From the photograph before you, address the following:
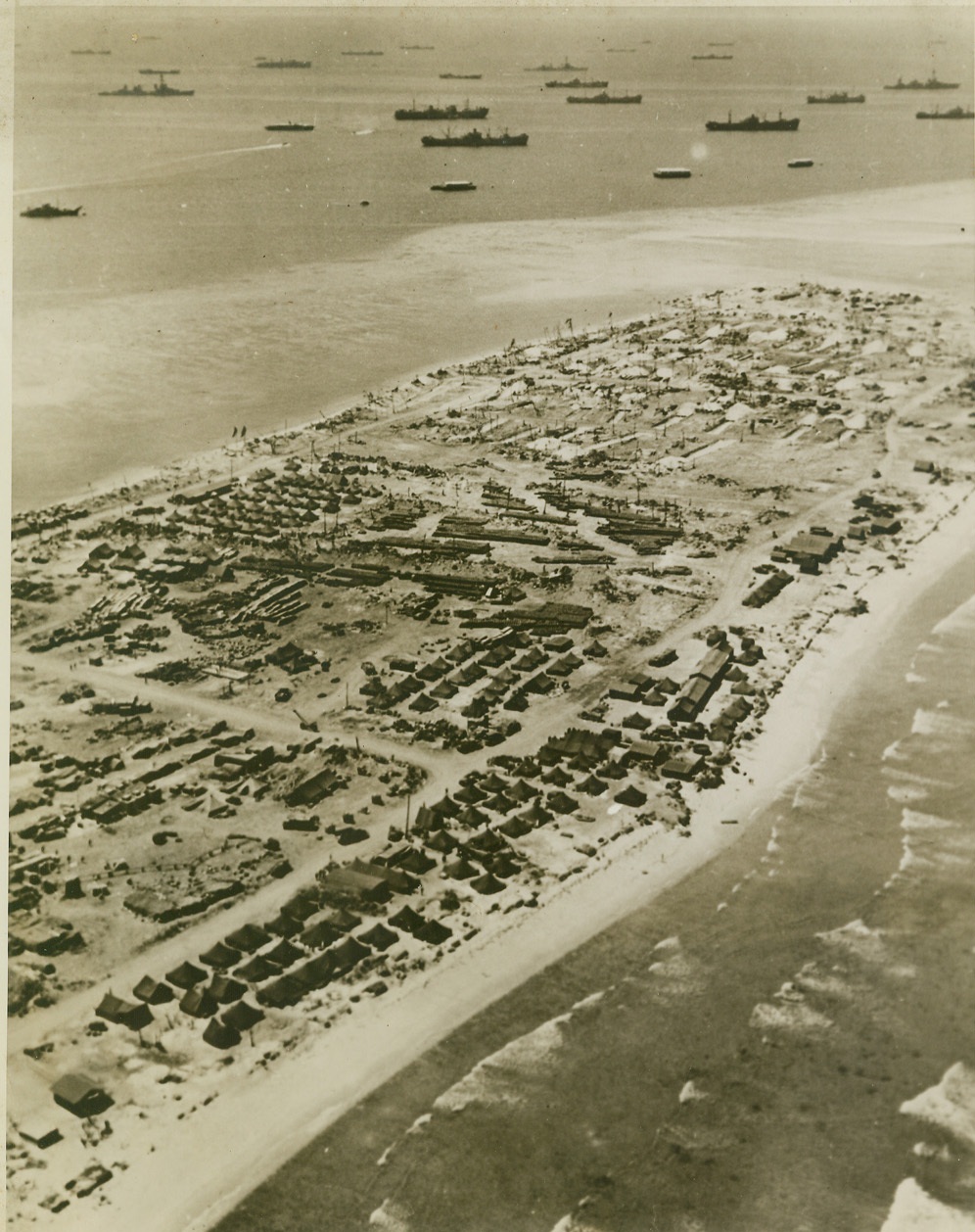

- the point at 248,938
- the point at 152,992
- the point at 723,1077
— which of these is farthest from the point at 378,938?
the point at 723,1077

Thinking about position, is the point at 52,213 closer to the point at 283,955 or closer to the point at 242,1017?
the point at 283,955

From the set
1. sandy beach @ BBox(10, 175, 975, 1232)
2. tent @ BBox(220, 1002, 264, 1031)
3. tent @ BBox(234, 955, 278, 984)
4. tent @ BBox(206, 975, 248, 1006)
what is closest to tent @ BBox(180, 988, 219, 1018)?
tent @ BBox(206, 975, 248, 1006)

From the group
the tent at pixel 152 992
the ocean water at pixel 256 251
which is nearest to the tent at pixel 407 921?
the tent at pixel 152 992

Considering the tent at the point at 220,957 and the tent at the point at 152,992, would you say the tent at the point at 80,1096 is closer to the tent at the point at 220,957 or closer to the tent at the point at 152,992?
the tent at the point at 152,992

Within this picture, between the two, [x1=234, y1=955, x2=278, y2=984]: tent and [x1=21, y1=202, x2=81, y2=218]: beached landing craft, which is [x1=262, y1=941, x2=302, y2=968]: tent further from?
[x1=21, y1=202, x2=81, y2=218]: beached landing craft

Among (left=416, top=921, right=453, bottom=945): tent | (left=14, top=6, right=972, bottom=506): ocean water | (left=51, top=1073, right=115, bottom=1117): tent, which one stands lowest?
(left=51, top=1073, right=115, bottom=1117): tent

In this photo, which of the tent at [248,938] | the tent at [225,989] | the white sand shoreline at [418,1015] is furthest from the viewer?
the tent at [248,938]

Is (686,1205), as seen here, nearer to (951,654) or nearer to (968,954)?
(968,954)
